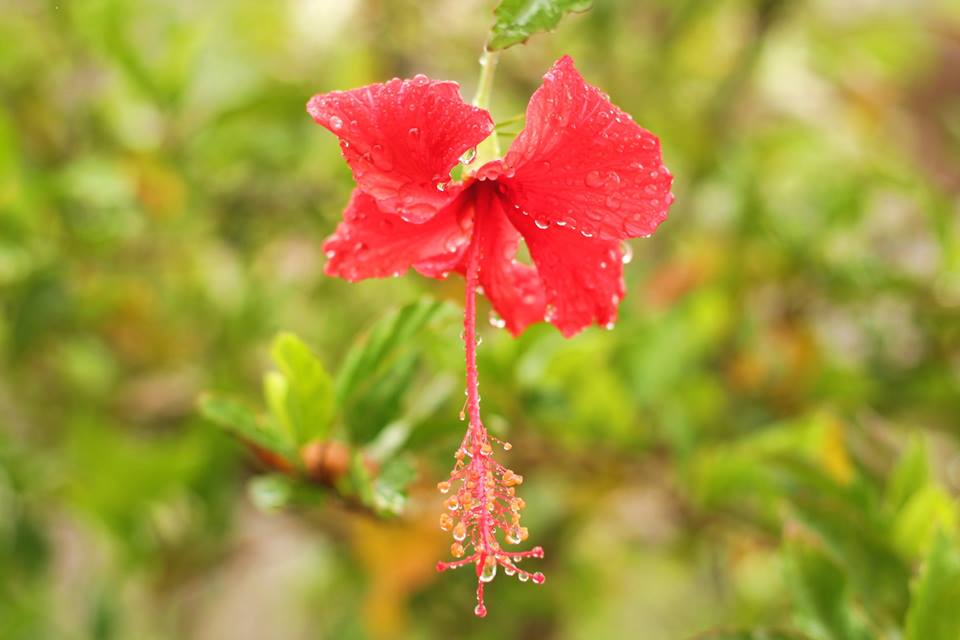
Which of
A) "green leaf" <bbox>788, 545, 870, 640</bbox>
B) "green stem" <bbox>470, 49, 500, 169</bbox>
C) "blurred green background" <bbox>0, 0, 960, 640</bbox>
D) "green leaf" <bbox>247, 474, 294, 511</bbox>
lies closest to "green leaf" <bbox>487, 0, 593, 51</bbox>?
"green stem" <bbox>470, 49, 500, 169</bbox>

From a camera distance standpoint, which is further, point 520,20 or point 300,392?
point 300,392

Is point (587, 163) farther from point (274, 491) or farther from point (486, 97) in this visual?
point (274, 491)

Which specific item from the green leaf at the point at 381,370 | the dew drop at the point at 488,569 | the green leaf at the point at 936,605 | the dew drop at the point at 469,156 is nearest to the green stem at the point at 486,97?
the dew drop at the point at 469,156

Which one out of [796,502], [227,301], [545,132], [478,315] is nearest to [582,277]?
[545,132]

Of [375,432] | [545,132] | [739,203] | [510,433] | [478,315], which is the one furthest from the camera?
[739,203]

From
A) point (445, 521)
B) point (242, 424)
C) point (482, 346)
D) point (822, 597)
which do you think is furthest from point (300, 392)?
point (822, 597)

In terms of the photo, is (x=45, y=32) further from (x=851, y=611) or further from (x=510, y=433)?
(x=851, y=611)
